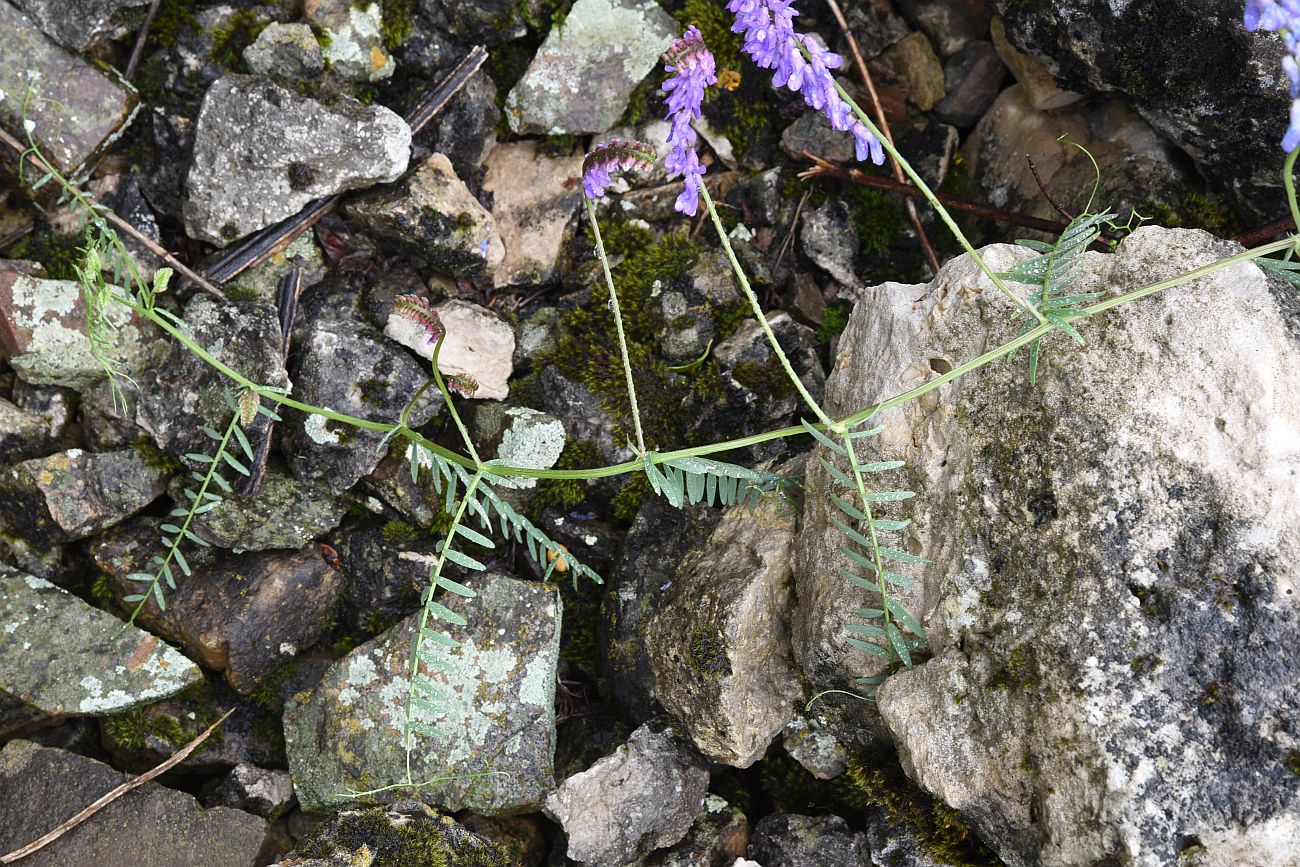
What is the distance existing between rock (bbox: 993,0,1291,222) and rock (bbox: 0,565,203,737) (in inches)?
174

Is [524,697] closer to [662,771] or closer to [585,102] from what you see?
[662,771]

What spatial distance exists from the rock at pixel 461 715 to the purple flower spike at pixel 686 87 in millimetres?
1948

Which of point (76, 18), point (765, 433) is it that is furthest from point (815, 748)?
point (76, 18)

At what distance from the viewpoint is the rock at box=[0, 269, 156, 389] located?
3.97m

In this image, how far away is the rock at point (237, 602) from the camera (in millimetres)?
3996

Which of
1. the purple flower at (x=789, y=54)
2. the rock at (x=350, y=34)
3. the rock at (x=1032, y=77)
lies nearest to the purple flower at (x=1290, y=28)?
the purple flower at (x=789, y=54)

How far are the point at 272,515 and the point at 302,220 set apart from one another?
1.32 metres

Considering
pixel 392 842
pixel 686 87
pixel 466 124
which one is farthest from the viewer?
pixel 466 124

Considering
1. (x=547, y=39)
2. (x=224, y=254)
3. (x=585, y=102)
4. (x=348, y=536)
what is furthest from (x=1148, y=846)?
(x=224, y=254)

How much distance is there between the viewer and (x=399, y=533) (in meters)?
4.17

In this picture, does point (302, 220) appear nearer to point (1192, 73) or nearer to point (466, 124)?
point (466, 124)

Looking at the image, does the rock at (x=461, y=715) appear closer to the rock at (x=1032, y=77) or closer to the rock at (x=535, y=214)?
the rock at (x=535, y=214)

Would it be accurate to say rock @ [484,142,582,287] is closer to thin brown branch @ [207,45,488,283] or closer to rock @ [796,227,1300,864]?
thin brown branch @ [207,45,488,283]

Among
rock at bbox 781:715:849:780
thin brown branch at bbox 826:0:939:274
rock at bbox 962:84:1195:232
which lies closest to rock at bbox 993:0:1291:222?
rock at bbox 962:84:1195:232
